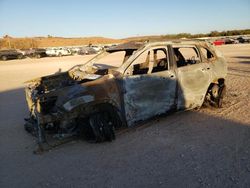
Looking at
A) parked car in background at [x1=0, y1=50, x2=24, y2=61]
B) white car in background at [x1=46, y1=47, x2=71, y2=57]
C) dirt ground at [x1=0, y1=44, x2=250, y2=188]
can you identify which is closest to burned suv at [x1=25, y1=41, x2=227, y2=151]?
dirt ground at [x1=0, y1=44, x2=250, y2=188]

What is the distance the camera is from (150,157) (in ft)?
16.0

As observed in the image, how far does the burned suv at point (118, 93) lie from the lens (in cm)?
533

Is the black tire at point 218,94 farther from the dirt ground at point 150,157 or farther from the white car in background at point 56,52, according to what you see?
the white car in background at point 56,52

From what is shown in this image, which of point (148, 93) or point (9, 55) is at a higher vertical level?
point (148, 93)

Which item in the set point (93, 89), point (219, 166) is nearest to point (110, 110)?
point (93, 89)

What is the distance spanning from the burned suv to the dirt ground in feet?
1.06

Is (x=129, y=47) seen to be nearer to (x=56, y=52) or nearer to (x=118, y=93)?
(x=118, y=93)

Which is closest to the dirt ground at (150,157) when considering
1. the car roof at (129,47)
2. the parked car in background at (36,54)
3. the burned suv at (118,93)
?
the burned suv at (118,93)

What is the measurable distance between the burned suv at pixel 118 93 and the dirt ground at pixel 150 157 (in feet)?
1.06

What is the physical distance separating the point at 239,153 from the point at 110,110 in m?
2.37

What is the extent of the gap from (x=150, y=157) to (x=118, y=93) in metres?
1.40

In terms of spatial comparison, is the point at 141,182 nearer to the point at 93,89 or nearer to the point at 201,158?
the point at 201,158

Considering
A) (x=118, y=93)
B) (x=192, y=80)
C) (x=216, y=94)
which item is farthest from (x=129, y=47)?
(x=216, y=94)

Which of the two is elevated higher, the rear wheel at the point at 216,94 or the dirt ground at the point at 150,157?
the rear wheel at the point at 216,94
